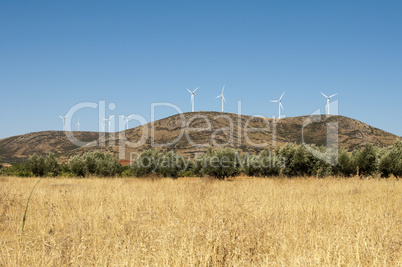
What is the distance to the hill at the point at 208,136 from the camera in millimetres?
103000

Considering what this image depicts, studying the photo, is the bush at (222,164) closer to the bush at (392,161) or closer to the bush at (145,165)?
the bush at (145,165)

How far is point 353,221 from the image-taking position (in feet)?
21.6

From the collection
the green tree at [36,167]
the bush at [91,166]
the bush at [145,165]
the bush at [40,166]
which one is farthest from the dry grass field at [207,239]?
the green tree at [36,167]

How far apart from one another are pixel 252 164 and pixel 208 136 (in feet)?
254

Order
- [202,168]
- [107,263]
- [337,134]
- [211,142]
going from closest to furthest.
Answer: [107,263] < [202,168] < [211,142] < [337,134]

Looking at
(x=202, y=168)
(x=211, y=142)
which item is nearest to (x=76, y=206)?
(x=202, y=168)

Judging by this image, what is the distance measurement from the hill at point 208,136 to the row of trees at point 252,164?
60008 millimetres

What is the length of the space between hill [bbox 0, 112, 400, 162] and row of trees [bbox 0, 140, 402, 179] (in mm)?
60008

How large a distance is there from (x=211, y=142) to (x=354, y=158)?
244 ft

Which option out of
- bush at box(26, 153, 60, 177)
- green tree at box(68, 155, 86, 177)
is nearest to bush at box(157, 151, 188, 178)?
green tree at box(68, 155, 86, 177)

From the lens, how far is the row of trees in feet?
82.8

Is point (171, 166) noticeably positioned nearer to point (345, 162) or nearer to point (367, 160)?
point (345, 162)

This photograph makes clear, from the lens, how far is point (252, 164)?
96.7 feet

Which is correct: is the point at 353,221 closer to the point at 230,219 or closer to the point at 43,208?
the point at 230,219
